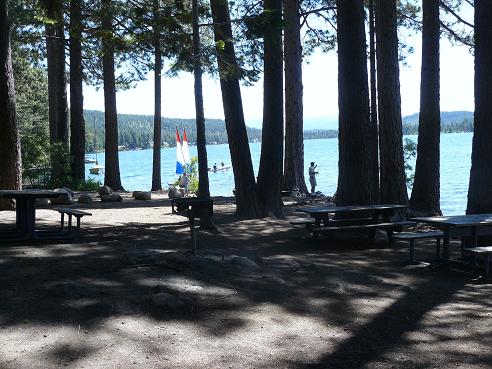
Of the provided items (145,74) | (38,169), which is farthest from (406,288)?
(145,74)

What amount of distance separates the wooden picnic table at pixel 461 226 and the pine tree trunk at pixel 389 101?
5435 millimetres

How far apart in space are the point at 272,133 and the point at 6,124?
5173 mm

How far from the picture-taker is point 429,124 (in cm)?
1373

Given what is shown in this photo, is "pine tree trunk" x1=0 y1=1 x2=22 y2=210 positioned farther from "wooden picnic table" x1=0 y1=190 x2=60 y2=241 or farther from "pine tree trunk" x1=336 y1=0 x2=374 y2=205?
"pine tree trunk" x1=336 y1=0 x2=374 y2=205

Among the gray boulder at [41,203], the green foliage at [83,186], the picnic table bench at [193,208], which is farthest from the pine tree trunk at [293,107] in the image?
the picnic table bench at [193,208]

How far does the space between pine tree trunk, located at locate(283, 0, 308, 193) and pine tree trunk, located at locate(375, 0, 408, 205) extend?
614 cm

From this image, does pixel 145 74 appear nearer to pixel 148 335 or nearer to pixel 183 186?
pixel 183 186

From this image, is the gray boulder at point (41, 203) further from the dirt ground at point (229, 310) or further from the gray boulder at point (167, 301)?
the gray boulder at point (167, 301)

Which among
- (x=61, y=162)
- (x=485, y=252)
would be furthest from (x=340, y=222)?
(x=61, y=162)

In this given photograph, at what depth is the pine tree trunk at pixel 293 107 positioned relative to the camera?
19328 millimetres

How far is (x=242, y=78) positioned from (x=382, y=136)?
416 centimetres

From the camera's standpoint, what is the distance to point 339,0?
1030 centimetres

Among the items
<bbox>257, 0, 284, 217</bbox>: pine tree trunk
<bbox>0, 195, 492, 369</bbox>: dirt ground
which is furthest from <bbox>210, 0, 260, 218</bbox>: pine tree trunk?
<bbox>0, 195, 492, 369</bbox>: dirt ground

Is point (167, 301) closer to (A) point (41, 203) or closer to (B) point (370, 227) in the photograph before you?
(B) point (370, 227)
